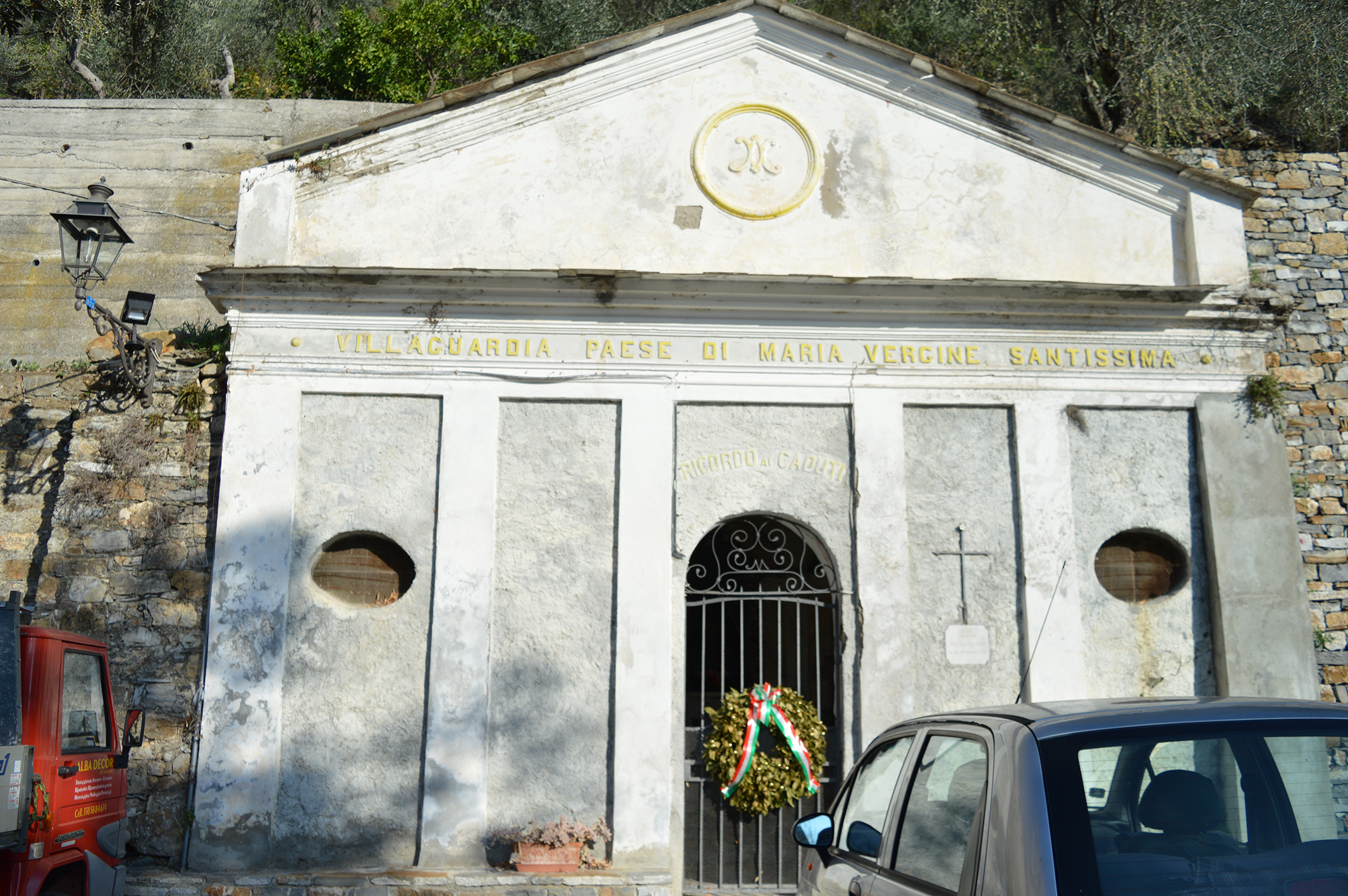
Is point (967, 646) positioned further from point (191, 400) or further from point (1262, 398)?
point (191, 400)

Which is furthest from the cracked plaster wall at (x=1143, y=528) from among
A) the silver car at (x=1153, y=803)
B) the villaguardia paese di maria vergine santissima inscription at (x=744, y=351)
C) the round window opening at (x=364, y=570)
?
the round window opening at (x=364, y=570)

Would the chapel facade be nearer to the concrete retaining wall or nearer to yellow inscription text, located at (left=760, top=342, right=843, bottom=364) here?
yellow inscription text, located at (left=760, top=342, right=843, bottom=364)

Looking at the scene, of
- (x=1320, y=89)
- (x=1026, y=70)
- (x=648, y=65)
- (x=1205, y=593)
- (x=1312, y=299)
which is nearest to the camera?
(x=1205, y=593)

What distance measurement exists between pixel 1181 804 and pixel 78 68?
17.4m

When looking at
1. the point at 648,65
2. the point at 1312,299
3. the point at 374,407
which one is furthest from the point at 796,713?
the point at 1312,299

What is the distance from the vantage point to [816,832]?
407cm

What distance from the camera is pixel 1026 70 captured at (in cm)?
1370

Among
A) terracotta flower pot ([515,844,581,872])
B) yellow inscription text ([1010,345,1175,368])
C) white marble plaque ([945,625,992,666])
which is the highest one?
yellow inscription text ([1010,345,1175,368])

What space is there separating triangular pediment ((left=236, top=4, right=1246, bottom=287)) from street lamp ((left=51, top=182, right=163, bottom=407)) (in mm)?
994

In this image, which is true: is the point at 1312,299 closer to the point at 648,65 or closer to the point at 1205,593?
the point at 1205,593

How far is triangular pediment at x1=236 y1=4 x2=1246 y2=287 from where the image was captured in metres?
8.41

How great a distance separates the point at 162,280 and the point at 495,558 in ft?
15.9

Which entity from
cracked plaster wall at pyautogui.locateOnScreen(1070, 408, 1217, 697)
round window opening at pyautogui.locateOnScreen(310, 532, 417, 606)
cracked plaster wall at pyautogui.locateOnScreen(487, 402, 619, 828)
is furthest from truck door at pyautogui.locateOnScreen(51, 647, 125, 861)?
cracked plaster wall at pyautogui.locateOnScreen(1070, 408, 1217, 697)

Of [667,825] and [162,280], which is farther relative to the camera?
[162,280]
